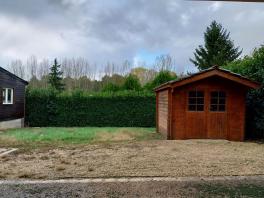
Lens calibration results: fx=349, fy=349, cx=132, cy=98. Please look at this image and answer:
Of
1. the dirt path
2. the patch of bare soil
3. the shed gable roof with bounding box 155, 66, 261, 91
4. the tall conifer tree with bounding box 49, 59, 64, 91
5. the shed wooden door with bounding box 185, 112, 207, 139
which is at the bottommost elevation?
the dirt path

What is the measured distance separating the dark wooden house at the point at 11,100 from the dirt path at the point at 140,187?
14.4 meters

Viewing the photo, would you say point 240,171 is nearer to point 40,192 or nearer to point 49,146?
Result: point 40,192

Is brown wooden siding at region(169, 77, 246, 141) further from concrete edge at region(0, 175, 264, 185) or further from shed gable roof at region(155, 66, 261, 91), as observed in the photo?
concrete edge at region(0, 175, 264, 185)

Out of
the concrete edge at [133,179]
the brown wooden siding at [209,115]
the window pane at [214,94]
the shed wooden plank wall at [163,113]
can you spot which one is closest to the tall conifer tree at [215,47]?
the shed wooden plank wall at [163,113]

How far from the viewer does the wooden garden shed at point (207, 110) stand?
1324cm

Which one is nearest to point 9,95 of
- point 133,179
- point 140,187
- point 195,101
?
point 195,101

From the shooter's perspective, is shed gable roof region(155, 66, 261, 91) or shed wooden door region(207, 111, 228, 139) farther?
shed wooden door region(207, 111, 228, 139)

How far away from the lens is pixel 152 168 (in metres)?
7.54

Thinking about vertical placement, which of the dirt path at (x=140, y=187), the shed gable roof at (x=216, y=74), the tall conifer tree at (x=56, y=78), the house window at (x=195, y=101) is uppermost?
the tall conifer tree at (x=56, y=78)

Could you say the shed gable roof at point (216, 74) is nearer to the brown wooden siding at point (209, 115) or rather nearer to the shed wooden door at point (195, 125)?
the brown wooden siding at point (209, 115)

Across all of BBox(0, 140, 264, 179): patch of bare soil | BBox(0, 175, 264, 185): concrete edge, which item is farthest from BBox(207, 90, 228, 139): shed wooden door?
BBox(0, 175, 264, 185): concrete edge

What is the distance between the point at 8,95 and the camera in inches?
824

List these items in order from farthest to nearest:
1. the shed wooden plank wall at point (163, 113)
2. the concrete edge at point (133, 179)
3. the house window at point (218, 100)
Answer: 1. the shed wooden plank wall at point (163, 113)
2. the house window at point (218, 100)
3. the concrete edge at point (133, 179)

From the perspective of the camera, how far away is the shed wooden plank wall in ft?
45.9
